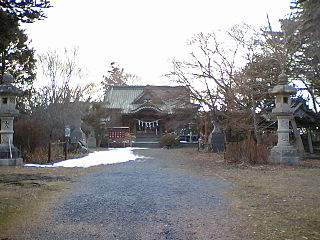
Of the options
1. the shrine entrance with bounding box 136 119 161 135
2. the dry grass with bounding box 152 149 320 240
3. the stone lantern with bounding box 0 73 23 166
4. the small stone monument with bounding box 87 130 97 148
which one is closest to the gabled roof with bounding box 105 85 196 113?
the shrine entrance with bounding box 136 119 161 135

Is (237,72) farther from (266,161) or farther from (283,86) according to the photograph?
(266,161)

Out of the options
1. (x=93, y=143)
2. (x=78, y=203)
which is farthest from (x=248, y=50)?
(x=93, y=143)

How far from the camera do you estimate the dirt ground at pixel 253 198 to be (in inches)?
168

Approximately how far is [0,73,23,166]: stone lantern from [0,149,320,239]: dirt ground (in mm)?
2108

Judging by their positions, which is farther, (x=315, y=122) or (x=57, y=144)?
(x=315, y=122)

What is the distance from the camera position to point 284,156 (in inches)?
484

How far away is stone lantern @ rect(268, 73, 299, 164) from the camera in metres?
12.3

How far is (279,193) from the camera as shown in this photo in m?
6.64

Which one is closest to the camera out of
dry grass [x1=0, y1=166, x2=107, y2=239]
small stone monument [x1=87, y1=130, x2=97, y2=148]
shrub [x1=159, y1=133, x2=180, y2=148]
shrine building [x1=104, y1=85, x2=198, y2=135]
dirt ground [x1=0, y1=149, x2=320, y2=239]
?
dirt ground [x1=0, y1=149, x2=320, y2=239]

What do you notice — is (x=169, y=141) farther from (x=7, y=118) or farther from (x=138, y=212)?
(x=138, y=212)

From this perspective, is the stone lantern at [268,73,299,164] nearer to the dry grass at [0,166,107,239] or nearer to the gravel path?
the gravel path

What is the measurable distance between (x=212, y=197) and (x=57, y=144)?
11.2 meters

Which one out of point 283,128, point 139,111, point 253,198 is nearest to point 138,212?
point 253,198

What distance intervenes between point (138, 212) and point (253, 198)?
2.38m
